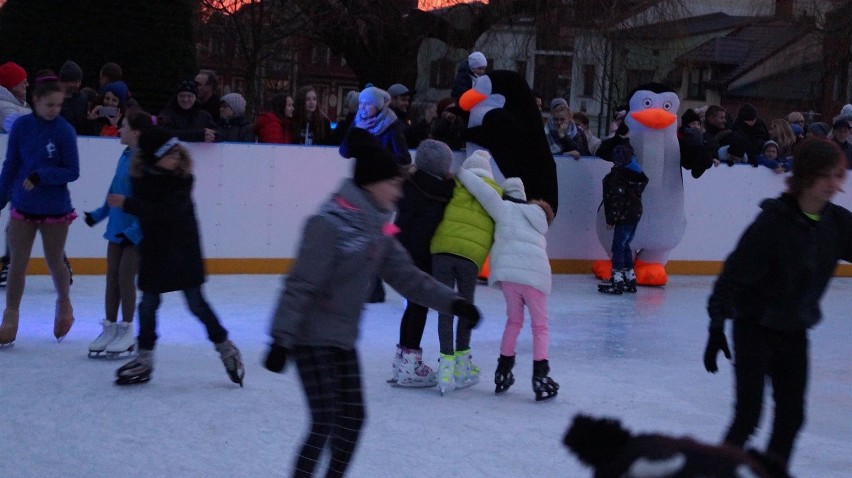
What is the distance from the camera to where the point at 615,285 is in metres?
10.2

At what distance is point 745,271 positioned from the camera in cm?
390

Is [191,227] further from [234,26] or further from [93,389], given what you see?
[234,26]

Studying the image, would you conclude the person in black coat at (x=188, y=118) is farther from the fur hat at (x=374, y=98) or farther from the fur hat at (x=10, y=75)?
the fur hat at (x=374, y=98)

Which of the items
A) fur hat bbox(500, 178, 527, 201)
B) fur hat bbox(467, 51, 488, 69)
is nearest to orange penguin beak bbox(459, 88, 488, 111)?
fur hat bbox(467, 51, 488, 69)

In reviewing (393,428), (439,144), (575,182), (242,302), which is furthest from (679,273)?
(393,428)

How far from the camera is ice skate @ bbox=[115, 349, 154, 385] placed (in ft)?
19.0

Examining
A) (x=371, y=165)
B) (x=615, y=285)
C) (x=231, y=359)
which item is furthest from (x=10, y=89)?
(x=371, y=165)

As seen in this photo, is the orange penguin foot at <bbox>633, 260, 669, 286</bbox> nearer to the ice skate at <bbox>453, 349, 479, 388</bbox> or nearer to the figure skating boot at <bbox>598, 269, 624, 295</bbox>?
the figure skating boot at <bbox>598, 269, 624, 295</bbox>

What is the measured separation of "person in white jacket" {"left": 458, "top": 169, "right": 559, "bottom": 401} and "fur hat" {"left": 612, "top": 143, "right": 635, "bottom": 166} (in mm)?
4480

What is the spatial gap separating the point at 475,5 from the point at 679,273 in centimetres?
1120

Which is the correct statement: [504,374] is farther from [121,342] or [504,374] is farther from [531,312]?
[121,342]

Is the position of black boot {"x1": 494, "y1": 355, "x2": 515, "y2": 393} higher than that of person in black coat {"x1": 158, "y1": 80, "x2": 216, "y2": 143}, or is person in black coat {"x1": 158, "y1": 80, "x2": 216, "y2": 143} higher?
person in black coat {"x1": 158, "y1": 80, "x2": 216, "y2": 143}

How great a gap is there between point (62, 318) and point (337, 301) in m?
3.57

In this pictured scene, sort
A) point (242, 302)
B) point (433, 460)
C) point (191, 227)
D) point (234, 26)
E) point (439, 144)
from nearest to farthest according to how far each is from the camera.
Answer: point (433, 460)
point (191, 227)
point (439, 144)
point (242, 302)
point (234, 26)
